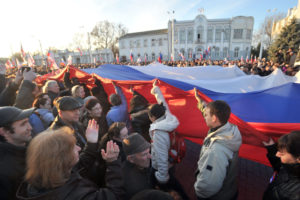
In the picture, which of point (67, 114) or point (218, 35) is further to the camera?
point (218, 35)

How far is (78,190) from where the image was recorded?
3.69 ft

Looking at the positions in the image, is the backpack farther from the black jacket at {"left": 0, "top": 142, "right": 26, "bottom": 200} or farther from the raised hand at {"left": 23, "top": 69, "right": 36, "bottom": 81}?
the raised hand at {"left": 23, "top": 69, "right": 36, "bottom": 81}

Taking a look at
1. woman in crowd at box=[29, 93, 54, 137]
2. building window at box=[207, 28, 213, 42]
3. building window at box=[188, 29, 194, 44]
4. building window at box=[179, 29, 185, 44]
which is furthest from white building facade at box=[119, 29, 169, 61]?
woman in crowd at box=[29, 93, 54, 137]

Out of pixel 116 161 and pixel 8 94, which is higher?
pixel 8 94

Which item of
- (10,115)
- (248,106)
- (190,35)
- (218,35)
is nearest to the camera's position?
(10,115)

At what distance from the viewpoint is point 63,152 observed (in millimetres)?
Answer: 1163

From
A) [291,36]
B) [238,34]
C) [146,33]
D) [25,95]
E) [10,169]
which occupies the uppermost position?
[146,33]

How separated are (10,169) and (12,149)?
176 mm

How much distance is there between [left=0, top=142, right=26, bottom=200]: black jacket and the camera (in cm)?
126

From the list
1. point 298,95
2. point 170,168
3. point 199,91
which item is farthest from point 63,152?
point 298,95

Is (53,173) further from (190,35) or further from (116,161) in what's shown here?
(190,35)

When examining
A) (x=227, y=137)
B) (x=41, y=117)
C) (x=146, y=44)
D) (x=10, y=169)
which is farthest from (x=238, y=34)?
(x=10, y=169)

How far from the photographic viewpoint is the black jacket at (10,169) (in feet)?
4.14

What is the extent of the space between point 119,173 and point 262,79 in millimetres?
4533
